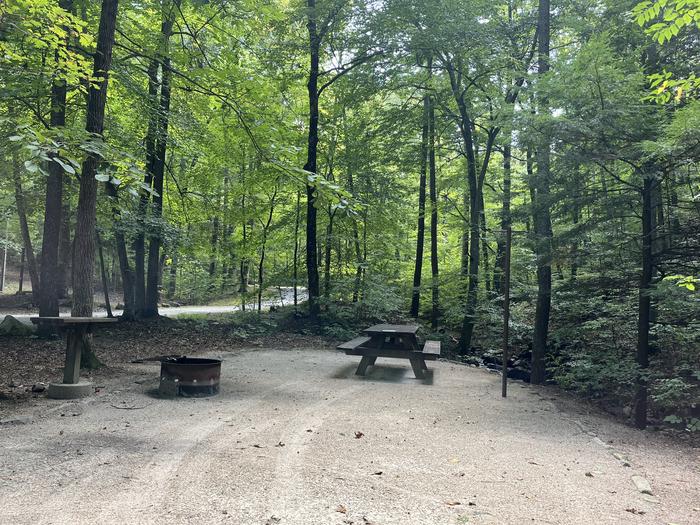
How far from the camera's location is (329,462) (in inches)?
159

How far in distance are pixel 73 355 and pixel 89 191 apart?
7.78ft

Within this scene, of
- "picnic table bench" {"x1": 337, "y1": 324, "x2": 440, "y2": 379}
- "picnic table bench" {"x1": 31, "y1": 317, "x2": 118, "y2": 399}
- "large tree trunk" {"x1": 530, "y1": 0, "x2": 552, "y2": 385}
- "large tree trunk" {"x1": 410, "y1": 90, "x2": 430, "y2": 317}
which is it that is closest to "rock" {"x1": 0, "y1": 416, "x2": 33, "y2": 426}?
"picnic table bench" {"x1": 31, "y1": 317, "x2": 118, "y2": 399}

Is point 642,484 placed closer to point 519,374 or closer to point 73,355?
point 73,355

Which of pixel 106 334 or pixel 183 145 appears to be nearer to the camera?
pixel 106 334

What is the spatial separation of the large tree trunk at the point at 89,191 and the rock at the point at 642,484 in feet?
22.5

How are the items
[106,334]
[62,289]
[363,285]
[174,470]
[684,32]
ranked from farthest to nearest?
1. [62,289]
2. [363,285]
3. [106,334]
4. [684,32]
5. [174,470]

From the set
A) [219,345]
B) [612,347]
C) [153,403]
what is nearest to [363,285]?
[219,345]

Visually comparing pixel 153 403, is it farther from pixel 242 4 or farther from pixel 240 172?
pixel 240 172

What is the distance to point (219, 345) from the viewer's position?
11.4m

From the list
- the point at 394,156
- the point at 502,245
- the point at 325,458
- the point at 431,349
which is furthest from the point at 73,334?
the point at 502,245

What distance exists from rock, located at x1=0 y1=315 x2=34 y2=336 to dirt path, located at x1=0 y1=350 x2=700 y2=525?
4698 mm

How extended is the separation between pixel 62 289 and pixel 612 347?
68.5 feet

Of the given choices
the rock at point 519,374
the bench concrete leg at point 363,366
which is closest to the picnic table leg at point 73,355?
the bench concrete leg at point 363,366

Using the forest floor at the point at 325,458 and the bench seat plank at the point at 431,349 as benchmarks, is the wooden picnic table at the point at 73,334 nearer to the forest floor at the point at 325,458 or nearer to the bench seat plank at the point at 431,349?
the forest floor at the point at 325,458
